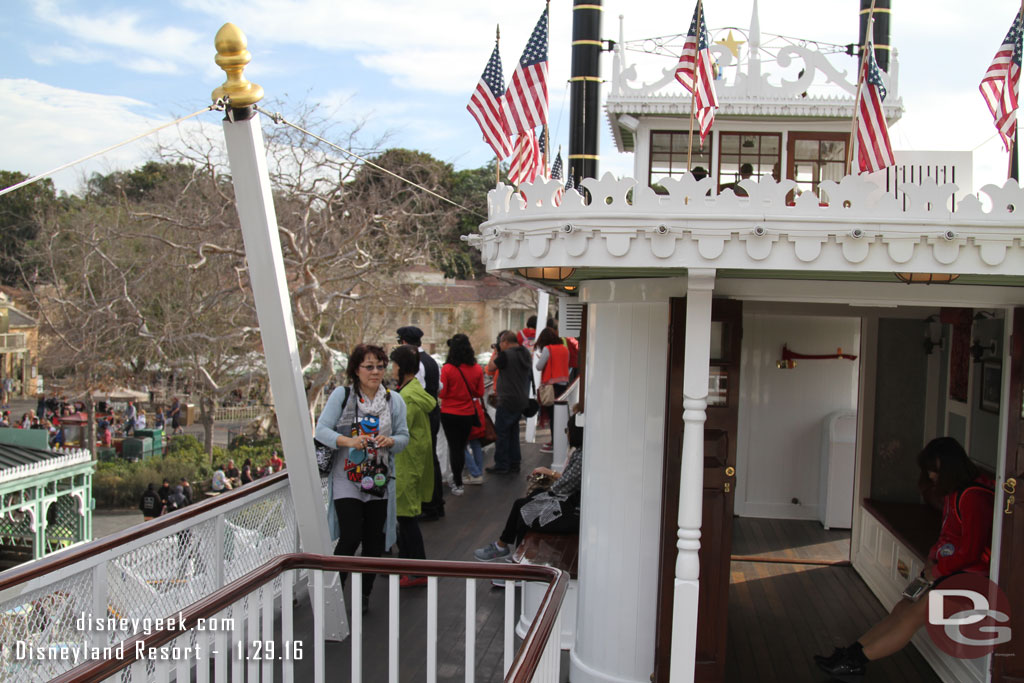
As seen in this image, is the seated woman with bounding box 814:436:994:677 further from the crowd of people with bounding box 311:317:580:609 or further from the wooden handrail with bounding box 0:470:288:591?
the wooden handrail with bounding box 0:470:288:591

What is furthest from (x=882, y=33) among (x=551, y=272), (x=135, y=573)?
(x=135, y=573)

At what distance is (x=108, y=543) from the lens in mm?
4109

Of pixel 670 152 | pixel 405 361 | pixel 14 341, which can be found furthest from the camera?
pixel 14 341

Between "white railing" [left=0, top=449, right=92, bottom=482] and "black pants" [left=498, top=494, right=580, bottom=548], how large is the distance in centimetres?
1654

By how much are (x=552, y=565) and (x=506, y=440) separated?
180 inches

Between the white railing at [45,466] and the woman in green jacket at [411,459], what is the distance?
16.3m

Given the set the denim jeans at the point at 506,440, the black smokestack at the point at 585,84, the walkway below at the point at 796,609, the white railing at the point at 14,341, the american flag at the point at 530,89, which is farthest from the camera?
the white railing at the point at 14,341

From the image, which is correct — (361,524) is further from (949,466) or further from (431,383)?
(949,466)

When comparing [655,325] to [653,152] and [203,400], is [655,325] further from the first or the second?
[203,400]

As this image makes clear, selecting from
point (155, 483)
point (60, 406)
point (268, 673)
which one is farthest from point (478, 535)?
point (60, 406)

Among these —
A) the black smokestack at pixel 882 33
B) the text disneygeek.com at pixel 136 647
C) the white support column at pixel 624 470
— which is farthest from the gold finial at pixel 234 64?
the black smokestack at pixel 882 33

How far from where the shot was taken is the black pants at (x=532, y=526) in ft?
18.4

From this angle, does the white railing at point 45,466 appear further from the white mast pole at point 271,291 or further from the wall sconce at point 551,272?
the wall sconce at point 551,272

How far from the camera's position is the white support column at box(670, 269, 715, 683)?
365cm
